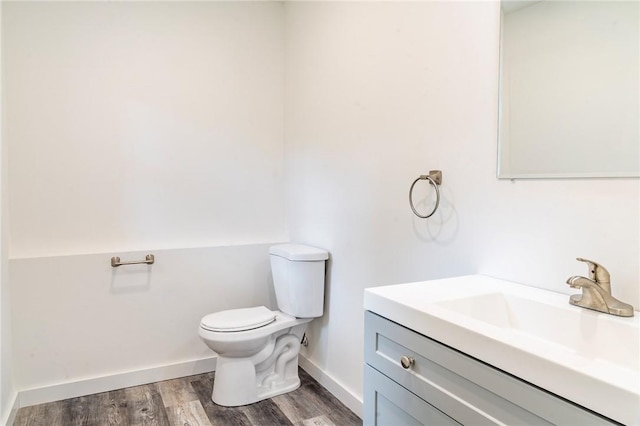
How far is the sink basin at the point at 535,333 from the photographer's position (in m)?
0.71

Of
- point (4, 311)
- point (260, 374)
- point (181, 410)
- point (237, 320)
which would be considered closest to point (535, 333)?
point (237, 320)

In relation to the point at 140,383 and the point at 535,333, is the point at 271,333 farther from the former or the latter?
the point at 535,333

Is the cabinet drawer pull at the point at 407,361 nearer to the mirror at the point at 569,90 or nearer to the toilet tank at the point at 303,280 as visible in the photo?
the mirror at the point at 569,90

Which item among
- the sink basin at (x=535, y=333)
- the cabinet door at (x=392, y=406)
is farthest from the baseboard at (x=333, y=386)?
the sink basin at (x=535, y=333)

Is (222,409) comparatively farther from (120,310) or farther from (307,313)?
(120,310)

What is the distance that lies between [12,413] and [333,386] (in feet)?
5.34

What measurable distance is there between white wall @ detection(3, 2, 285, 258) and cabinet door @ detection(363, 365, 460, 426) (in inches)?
69.5

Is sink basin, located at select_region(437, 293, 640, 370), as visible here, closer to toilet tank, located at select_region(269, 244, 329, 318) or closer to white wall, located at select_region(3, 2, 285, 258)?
toilet tank, located at select_region(269, 244, 329, 318)

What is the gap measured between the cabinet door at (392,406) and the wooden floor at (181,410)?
3.22 ft

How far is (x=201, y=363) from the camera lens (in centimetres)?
270

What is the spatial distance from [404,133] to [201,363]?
1925mm

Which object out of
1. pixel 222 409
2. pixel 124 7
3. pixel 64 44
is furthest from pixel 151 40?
pixel 222 409

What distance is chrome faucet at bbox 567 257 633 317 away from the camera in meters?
1.03

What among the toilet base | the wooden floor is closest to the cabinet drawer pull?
the wooden floor
